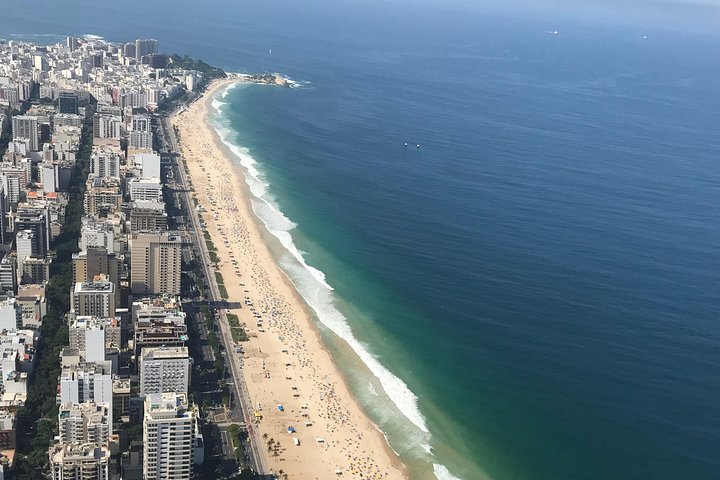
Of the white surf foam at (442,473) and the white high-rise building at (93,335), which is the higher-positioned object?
the white high-rise building at (93,335)

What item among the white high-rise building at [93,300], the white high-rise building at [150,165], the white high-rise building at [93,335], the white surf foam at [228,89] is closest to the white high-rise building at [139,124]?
the white high-rise building at [150,165]

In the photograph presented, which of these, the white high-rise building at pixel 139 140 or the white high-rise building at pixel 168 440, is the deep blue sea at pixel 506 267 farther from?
the white high-rise building at pixel 168 440

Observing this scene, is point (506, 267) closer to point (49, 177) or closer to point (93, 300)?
point (93, 300)

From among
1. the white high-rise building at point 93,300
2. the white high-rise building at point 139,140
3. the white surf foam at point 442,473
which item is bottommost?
the white surf foam at point 442,473

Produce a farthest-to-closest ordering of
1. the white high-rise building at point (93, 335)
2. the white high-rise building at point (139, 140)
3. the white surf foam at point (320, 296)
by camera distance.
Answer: the white high-rise building at point (139, 140)
the white surf foam at point (320, 296)
the white high-rise building at point (93, 335)

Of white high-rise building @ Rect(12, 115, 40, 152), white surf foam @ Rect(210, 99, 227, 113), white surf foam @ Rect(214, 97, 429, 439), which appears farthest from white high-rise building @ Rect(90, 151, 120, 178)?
white surf foam @ Rect(210, 99, 227, 113)

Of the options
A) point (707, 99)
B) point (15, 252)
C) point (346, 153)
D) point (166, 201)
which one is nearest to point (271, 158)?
point (346, 153)

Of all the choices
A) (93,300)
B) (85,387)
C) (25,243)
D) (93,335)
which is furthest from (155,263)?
(85,387)

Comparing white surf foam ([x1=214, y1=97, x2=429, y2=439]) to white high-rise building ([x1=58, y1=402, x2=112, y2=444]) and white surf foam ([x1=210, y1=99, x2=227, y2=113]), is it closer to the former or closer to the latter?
white high-rise building ([x1=58, y1=402, x2=112, y2=444])

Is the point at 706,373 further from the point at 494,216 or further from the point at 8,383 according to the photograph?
the point at 8,383
